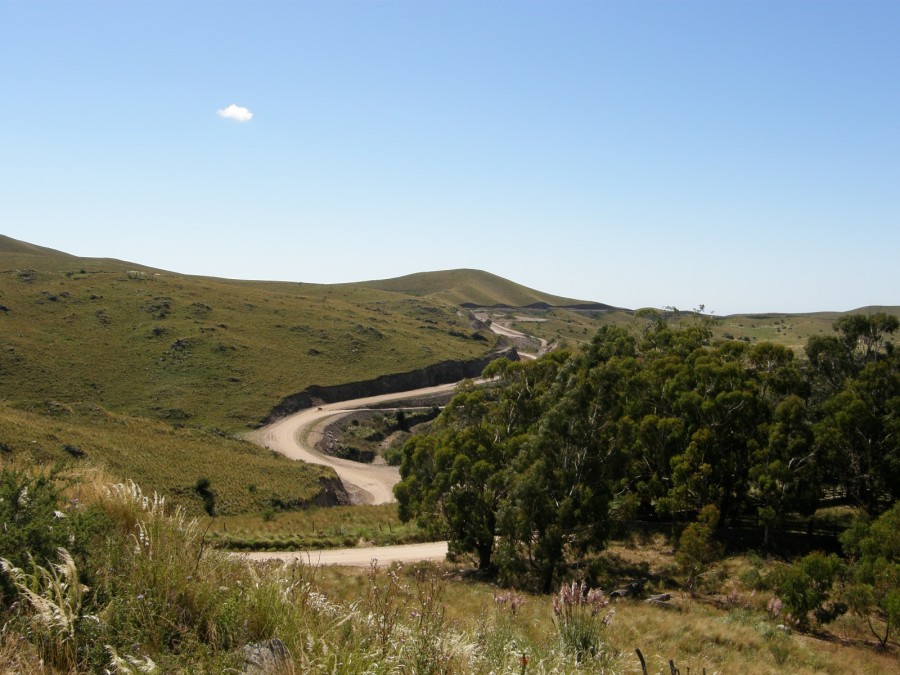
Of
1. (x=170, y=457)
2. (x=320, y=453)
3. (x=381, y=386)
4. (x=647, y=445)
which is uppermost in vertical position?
(x=647, y=445)

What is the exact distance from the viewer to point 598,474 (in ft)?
77.2

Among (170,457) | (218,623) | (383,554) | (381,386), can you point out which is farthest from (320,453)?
(218,623)

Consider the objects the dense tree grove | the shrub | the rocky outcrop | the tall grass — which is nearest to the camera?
the tall grass

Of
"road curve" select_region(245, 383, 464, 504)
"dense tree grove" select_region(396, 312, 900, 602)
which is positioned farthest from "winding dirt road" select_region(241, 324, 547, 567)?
"dense tree grove" select_region(396, 312, 900, 602)

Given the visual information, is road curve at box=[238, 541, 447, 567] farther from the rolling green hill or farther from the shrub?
the rolling green hill

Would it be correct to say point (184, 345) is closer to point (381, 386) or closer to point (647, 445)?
point (381, 386)

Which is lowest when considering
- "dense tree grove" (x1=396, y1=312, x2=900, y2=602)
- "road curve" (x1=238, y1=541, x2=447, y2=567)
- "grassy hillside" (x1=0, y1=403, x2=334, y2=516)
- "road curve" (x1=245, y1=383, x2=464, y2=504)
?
"road curve" (x1=245, y1=383, x2=464, y2=504)

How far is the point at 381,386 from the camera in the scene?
90.2 metres

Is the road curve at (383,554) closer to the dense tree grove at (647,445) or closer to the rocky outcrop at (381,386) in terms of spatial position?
the dense tree grove at (647,445)

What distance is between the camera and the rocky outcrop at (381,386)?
3076 inches

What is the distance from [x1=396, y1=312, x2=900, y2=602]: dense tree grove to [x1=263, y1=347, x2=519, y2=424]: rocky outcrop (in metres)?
48.3

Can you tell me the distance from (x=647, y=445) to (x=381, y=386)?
61270mm

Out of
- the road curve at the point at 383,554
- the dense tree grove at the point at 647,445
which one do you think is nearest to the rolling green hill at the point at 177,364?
the road curve at the point at 383,554

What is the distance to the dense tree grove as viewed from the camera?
75.6 ft
